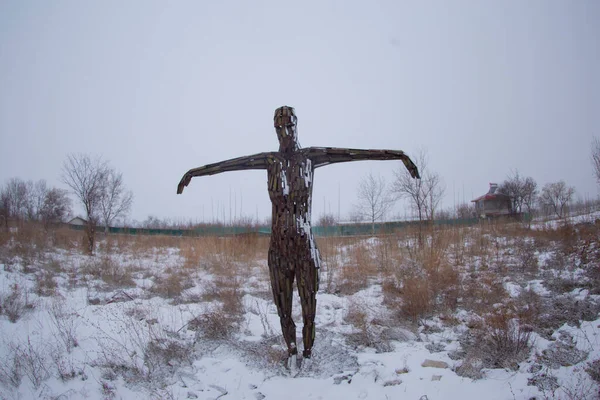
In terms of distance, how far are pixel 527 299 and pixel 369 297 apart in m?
2.37

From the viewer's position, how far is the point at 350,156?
10.4 feet

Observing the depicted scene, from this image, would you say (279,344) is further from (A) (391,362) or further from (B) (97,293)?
(B) (97,293)

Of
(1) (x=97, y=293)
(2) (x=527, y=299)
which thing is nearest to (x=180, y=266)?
(1) (x=97, y=293)

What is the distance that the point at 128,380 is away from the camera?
2.95m

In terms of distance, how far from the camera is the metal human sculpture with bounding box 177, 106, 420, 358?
10.1 ft

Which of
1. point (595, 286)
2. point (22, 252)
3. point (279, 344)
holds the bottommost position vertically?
point (279, 344)

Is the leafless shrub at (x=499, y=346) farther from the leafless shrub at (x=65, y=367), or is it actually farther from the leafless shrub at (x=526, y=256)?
the leafless shrub at (x=526, y=256)

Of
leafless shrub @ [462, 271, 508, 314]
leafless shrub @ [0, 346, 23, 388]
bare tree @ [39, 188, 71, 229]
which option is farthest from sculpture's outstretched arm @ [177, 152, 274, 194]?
bare tree @ [39, 188, 71, 229]

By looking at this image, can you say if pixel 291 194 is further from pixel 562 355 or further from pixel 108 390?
pixel 562 355

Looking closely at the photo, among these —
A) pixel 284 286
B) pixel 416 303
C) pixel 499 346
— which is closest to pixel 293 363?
pixel 284 286

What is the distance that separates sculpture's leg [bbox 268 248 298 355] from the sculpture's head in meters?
1.06

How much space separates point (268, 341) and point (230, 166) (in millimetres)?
2158

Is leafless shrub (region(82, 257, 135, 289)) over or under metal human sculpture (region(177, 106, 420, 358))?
under

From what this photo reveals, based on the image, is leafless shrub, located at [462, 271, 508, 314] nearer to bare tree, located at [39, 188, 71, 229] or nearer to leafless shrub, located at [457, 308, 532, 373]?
leafless shrub, located at [457, 308, 532, 373]
